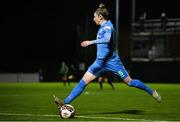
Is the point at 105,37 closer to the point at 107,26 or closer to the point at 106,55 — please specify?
→ the point at 107,26

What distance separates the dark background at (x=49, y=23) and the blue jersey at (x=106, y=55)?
55.4 meters

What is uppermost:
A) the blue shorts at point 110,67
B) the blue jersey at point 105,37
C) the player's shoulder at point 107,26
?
the player's shoulder at point 107,26

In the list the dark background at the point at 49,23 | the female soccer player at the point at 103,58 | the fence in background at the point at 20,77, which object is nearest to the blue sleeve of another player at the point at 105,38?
the female soccer player at the point at 103,58

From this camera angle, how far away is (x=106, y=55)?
45.1 ft

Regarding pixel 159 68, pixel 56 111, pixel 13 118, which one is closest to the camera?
pixel 13 118

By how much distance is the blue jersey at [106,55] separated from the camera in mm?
13586

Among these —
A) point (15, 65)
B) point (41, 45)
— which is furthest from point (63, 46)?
point (15, 65)

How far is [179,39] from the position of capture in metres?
→ 56.2

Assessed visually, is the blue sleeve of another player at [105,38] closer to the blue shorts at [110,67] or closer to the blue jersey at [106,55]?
the blue jersey at [106,55]

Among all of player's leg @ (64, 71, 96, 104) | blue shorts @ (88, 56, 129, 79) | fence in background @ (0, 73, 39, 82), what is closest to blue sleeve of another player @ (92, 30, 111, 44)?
blue shorts @ (88, 56, 129, 79)

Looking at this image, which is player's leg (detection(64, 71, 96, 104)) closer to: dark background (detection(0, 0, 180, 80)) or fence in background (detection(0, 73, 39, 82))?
fence in background (detection(0, 73, 39, 82))

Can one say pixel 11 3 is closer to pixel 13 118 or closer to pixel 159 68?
pixel 159 68

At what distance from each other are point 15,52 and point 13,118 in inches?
2603

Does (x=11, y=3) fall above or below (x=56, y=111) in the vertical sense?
above
